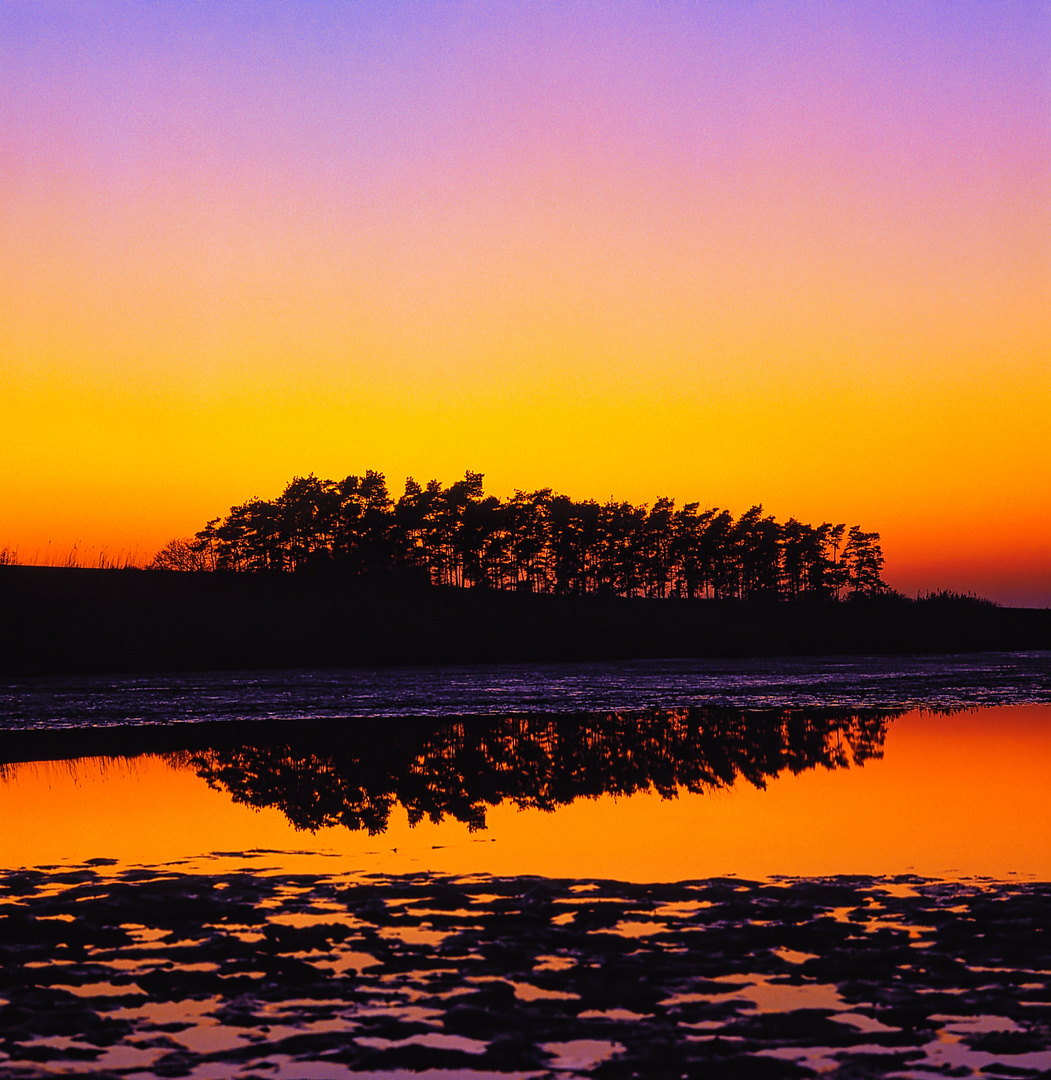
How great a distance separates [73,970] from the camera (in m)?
8.84

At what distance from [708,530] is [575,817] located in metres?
162

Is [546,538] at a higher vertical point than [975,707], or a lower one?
higher

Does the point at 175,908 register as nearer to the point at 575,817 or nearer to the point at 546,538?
the point at 575,817

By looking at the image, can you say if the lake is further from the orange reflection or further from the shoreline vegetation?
the shoreline vegetation

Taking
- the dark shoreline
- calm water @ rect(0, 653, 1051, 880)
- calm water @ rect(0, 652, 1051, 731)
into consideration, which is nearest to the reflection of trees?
calm water @ rect(0, 653, 1051, 880)

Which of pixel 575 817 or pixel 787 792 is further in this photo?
pixel 787 792

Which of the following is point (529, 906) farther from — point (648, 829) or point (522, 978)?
point (648, 829)

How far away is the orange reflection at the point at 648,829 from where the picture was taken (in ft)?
41.4

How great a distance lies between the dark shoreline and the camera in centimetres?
5288

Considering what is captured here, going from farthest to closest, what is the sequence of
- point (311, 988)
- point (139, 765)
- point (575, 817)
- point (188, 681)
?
point (188, 681)
point (139, 765)
point (575, 817)
point (311, 988)

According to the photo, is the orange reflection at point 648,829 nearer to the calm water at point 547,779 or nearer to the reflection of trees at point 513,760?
the calm water at point 547,779

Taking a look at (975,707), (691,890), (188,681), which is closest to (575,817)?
(691,890)

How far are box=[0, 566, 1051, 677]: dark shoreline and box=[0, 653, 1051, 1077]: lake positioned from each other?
93.0 feet

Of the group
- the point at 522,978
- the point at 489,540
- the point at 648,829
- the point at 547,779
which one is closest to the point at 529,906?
the point at 522,978
